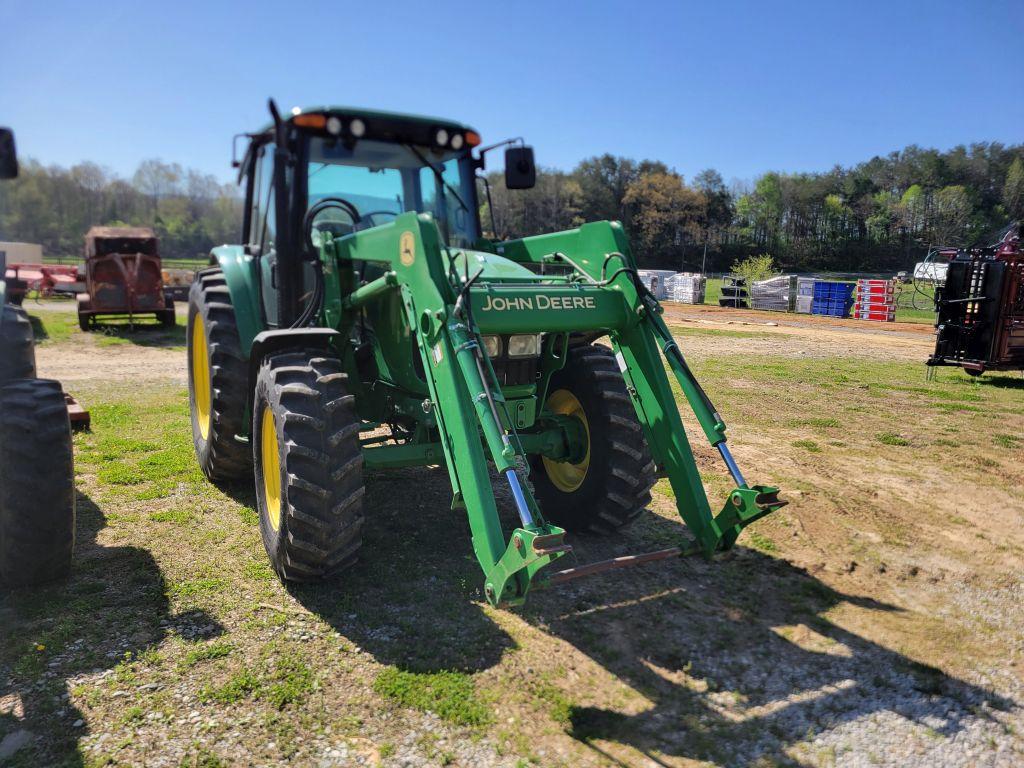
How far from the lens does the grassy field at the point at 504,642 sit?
2885 millimetres

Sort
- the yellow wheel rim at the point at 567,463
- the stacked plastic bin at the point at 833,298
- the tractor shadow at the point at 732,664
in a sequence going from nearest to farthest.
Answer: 1. the tractor shadow at the point at 732,664
2. the yellow wheel rim at the point at 567,463
3. the stacked plastic bin at the point at 833,298

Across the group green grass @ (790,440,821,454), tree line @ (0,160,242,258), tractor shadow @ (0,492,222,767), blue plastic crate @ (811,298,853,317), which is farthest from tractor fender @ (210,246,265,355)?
tree line @ (0,160,242,258)

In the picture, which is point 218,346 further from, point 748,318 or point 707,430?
point 748,318

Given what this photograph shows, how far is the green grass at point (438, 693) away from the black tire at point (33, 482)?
1.96 meters

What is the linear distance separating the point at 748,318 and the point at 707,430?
24125 mm

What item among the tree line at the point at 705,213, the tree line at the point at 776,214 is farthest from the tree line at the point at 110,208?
the tree line at the point at 776,214

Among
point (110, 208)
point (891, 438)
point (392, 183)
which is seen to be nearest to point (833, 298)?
point (891, 438)

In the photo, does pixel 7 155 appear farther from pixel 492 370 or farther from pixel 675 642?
pixel 675 642

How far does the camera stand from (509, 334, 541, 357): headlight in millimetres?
4641

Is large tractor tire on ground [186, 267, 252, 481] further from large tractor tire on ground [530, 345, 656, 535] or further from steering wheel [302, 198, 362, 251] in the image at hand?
large tractor tire on ground [530, 345, 656, 535]

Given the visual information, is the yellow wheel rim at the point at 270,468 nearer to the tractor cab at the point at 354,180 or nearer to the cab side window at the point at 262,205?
the tractor cab at the point at 354,180

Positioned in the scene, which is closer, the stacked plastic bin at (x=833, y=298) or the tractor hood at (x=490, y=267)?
the tractor hood at (x=490, y=267)

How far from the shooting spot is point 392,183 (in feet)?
16.9

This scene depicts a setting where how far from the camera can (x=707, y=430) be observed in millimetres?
3855
